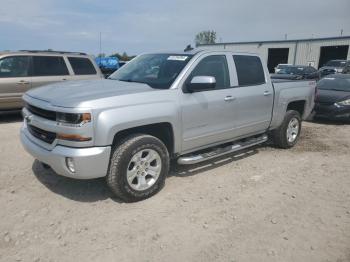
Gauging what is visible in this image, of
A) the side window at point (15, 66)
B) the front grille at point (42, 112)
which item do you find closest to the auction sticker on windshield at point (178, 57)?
the front grille at point (42, 112)

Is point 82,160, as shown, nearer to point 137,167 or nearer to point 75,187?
point 137,167

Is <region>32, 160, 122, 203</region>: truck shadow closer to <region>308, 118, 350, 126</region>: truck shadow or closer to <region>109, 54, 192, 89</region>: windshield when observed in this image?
<region>109, 54, 192, 89</region>: windshield

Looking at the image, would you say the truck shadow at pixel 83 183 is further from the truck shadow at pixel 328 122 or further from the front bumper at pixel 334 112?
the truck shadow at pixel 328 122

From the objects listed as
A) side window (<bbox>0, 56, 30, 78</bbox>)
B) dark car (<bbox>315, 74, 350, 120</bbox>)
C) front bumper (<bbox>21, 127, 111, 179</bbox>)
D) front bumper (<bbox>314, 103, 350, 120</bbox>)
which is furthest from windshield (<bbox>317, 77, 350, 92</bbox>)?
front bumper (<bbox>21, 127, 111, 179</bbox>)

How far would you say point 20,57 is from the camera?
28.2ft

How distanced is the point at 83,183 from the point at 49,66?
545cm

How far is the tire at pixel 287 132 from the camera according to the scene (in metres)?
6.59

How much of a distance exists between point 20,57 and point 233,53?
586 centimetres

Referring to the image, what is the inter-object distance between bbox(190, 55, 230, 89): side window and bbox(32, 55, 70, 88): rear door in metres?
5.43

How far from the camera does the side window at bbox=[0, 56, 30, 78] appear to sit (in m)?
8.38

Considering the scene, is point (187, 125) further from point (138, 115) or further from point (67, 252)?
point (67, 252)

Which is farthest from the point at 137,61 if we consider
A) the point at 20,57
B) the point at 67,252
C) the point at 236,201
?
the point at 20,57

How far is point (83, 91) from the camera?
405 cm

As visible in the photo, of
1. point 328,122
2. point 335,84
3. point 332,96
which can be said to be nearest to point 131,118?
point 332,96
